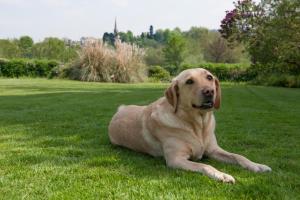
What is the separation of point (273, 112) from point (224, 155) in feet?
16.0

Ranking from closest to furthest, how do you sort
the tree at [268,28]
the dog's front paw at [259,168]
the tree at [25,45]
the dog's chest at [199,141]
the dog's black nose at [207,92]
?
the dog's front paw at [259,168] → the dog's black nose at [207,92] → the dog's chest at [199,141] → the tree at [268,28] → the tree at [25,45]

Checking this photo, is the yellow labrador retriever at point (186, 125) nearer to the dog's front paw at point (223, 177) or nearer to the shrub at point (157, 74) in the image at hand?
the dog's front paw at point (223, 177)

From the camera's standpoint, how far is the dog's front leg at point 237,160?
13.0 ft

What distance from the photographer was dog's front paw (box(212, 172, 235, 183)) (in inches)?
138

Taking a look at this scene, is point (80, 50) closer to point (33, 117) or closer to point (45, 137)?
point (33, 117)

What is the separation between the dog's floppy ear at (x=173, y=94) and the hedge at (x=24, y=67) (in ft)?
81.4

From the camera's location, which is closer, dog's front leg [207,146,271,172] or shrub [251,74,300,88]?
dog's front leg [207,146,271,172]

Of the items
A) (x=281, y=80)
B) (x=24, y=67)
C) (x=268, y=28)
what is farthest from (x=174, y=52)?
(x=268, y=28)

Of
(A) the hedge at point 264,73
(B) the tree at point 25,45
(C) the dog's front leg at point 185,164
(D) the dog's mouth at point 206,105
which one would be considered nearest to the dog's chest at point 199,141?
(C) the dog's front leg at point 185,164

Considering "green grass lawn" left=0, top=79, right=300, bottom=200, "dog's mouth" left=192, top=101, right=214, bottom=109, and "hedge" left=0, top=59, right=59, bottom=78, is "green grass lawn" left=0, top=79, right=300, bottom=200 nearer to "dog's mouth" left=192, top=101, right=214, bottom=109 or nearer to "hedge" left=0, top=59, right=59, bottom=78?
"dog's mouth" left=192, top=101, right=214, bottom=109

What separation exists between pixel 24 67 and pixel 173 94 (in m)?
26.3

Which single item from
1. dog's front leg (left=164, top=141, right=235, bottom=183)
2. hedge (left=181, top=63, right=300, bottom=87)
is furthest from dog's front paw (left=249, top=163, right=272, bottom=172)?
hedge (left=181, top=63, right=300, bottom=87)

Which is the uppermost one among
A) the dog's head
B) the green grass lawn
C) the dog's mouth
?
the dog's head

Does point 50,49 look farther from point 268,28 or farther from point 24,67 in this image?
point 268,28
